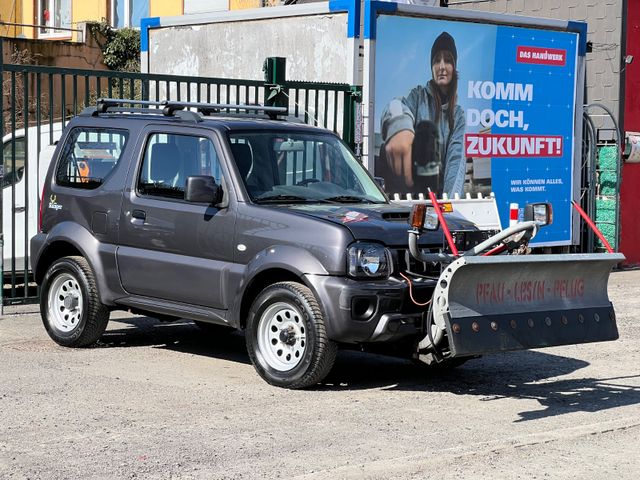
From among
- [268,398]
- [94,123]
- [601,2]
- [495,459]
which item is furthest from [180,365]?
[601,2]

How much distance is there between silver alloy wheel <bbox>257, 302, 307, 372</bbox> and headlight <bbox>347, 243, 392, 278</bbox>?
54cm

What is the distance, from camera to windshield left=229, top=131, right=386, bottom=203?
955 cm

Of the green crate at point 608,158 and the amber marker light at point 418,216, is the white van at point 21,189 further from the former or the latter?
the green crate at point 608,158

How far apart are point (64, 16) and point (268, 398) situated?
1010 inches

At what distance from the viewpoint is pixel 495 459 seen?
699cm

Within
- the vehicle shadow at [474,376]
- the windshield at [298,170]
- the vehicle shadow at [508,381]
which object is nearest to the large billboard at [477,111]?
the vehicle shadow at [474,376]

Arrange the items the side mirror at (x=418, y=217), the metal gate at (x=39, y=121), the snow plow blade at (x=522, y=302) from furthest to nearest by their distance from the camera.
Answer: the metal gate at (x=39, y=121) < the side mirror at (x=418, y=217) < the snow plow blade at (x=522, y=302)

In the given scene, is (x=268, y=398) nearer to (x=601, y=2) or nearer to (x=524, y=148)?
(x=524, y=148)

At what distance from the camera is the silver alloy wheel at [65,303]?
10.4 meters

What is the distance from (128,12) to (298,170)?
22257 millimetres

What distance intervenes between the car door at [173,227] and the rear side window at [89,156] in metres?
0.38

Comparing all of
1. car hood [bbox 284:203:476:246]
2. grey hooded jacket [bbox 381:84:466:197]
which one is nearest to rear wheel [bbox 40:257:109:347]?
car hood [bbox 284:203:476:246]

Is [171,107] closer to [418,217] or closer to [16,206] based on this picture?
[418,217]

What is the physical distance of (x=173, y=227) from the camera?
967 cm
